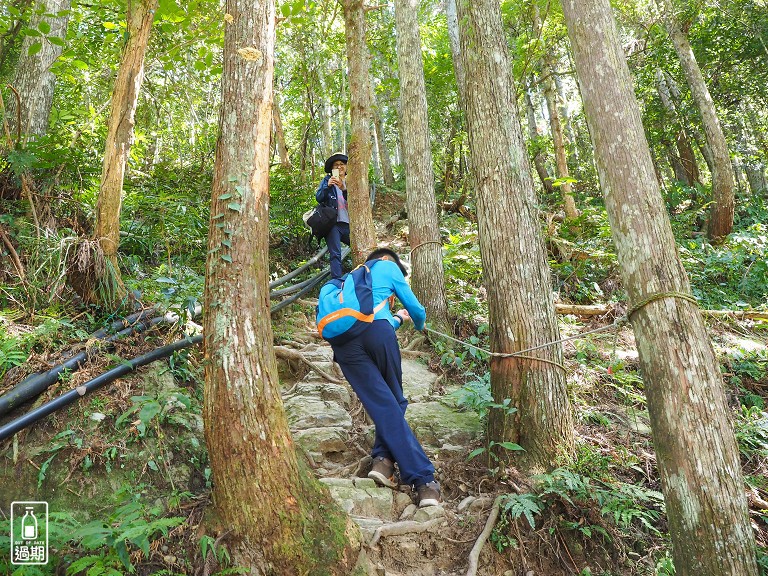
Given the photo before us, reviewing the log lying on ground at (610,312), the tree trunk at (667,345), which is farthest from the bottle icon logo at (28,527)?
the log lying on ground at (610,312)

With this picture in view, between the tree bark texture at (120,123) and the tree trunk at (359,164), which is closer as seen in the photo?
the tree bark texture at (120,123)

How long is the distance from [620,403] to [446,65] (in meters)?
11.8

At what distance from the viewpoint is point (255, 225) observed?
3.02 m

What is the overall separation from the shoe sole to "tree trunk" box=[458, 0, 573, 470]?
2.93 feet

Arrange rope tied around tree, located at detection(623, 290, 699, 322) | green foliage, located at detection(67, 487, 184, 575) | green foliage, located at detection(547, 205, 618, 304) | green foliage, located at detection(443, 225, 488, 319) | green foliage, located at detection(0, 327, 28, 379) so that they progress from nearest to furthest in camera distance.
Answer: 1. green foliage, located at detection(67, 487, 184, 575)
2. rope tied around tree, located at detection(623, 290, 699, 322)
3. green foliage, located at detection(0, 327, 28, 379)
4. green foliage, located at detection(443, 225, 488, 319)
5. green foliage, located at detection(547, 205, 618, 304)

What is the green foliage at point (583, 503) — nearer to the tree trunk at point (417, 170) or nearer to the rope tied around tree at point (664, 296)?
the rope tied around tree at point (664, 296)

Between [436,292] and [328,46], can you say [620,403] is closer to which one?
[436,292]

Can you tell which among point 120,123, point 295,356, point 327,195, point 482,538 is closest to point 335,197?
point 327,195

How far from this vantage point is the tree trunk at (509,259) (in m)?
3.84

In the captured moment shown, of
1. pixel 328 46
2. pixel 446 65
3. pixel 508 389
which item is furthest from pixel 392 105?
pixel 508 389

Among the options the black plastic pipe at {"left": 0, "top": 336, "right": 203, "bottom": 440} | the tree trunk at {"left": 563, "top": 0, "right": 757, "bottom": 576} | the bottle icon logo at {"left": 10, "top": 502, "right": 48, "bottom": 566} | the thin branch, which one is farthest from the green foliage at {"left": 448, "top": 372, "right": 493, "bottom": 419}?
the thin branch

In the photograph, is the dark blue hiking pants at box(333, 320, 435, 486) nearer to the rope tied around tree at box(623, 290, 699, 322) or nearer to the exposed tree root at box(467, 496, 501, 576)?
the exposed tree root at box(467, 496, 501, 576)

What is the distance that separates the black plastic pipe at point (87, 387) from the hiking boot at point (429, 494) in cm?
238

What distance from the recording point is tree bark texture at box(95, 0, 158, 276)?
4289 millimetres
